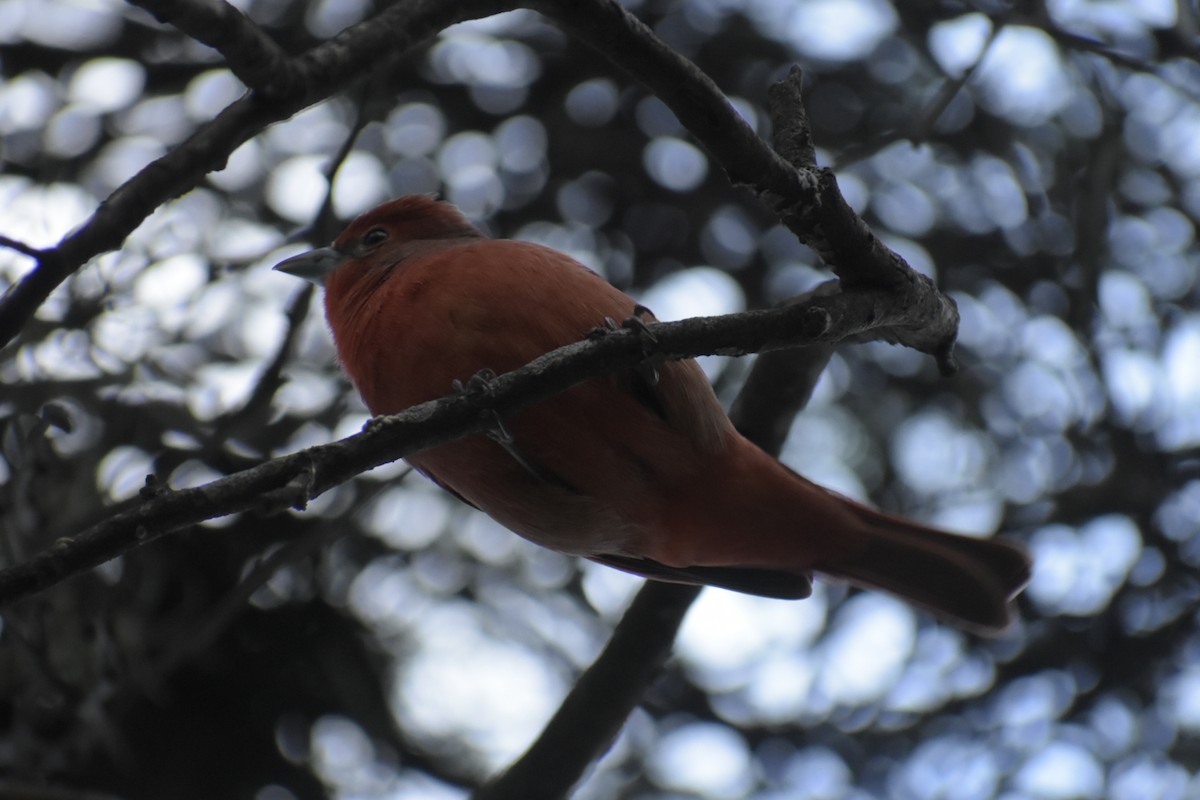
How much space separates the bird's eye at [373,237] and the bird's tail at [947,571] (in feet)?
6.54

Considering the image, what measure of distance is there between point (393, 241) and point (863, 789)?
134 inches

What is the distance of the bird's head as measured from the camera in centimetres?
452

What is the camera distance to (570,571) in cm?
627

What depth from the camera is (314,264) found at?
4562 millimetres

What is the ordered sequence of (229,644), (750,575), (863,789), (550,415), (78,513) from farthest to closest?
1. (863,789)
2. (229,644)
3. (78,513)
4. (750,575)
5. (550,415)

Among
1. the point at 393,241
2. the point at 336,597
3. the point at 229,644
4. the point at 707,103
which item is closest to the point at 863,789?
the point at 336,597

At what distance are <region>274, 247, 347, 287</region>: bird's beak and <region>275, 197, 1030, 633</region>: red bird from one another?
0.42 m

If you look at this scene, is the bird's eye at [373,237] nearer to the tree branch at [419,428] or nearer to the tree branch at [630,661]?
the tree branch at [630,661]

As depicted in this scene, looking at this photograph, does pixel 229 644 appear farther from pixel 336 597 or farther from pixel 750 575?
pixel 750 575

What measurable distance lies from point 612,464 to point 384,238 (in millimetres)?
1679

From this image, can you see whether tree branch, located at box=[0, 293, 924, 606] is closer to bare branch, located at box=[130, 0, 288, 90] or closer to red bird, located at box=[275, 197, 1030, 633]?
red bird, located at box=[275, 197, 1030, 633]

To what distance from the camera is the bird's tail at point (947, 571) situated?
4.06 metres

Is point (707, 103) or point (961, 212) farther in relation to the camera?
point (961, 212)

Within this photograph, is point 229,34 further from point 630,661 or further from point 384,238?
point 384,238
